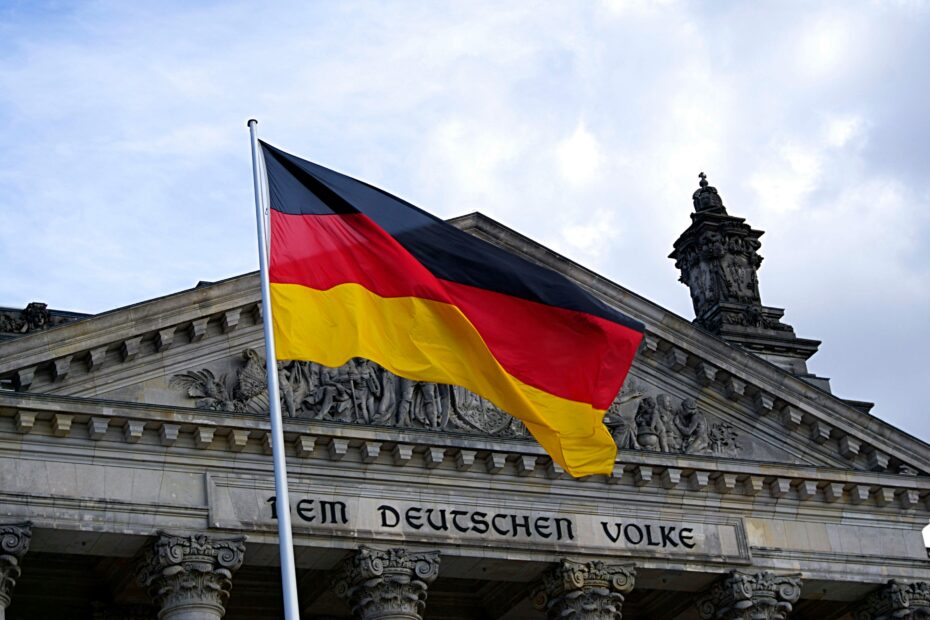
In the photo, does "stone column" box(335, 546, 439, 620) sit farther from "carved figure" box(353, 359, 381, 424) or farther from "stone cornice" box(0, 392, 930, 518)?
"carved figure" box(353, 359, 381, 424)

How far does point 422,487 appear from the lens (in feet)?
116

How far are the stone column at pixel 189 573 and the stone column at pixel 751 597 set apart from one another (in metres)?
10.1

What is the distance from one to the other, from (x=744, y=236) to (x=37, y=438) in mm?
18672

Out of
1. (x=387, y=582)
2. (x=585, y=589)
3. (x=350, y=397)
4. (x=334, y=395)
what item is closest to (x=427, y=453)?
(x=350, y=397)

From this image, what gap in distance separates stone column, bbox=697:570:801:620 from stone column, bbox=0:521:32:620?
13.8 meters

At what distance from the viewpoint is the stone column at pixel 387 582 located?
33938 millimetres

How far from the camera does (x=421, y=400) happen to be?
36.1 m

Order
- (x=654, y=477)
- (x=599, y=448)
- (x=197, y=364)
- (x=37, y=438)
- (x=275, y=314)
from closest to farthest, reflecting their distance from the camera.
→ (x=275, y=314)
(x=599, y=448)
(x=37, y=438)
(x=197, y=364)
(x=654, y=477)

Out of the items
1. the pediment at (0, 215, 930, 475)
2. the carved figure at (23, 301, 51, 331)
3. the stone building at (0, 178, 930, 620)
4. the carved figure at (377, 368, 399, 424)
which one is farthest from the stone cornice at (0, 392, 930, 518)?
the carved figure at (23, 301, 51, 331)

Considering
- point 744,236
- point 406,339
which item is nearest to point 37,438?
point 406,339

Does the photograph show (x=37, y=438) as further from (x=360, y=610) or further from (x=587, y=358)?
(x=587, y=358)

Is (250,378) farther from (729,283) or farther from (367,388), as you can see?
(729,283)

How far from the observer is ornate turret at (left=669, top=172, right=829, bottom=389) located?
138 ft

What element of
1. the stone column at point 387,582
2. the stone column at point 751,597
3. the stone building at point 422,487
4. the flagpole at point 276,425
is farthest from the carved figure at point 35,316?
the stone column at point 751,597
